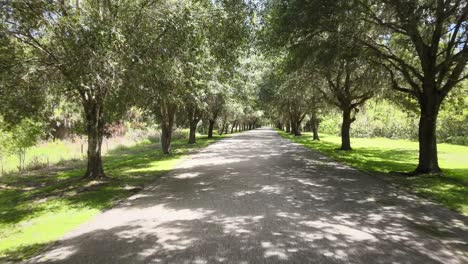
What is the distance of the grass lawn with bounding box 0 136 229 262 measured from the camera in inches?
250

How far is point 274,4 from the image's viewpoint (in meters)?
13.5

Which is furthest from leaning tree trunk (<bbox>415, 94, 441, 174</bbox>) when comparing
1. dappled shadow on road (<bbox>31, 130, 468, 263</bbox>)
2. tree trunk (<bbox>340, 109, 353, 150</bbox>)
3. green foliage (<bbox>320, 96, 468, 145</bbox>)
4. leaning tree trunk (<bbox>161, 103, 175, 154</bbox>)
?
green foliage (<bbox>320, 96, 468, 145</bbox>)

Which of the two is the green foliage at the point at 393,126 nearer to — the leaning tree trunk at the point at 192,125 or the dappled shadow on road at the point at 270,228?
the leaning tree trunk at the point at 192,125

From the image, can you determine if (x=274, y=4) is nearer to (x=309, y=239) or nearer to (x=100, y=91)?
(x=100, y=91)

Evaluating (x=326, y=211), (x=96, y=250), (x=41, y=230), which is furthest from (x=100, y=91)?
(x=326, y=211)

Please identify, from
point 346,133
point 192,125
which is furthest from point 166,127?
point 346,133

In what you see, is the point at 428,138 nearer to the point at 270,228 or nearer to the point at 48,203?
the point at 270,228

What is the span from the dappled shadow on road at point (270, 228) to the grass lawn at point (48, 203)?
53cm

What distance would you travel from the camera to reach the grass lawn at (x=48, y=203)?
6344 mm

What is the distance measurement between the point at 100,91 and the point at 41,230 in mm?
5855

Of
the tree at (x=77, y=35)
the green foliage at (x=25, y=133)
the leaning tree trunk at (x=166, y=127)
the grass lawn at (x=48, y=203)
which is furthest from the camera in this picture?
the leaning tree trunk at (x=166, y=127)

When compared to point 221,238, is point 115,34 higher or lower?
higher

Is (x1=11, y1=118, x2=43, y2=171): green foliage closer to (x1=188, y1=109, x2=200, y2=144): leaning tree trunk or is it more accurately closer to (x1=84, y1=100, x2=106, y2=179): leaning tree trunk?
(x1=84, y1=100, x2=106, y2=179): leaning tree trunk

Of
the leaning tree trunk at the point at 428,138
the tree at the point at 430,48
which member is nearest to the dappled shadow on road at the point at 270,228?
the leaning tree trunk at the point at 428,138
